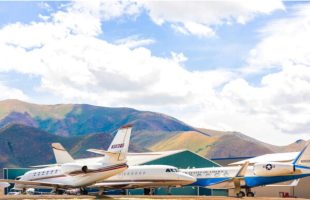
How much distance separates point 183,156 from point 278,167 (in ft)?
115

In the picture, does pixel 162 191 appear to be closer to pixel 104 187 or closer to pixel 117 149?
pixel 104 187

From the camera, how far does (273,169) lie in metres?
69.0

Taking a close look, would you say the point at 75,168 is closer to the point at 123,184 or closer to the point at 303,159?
the point at 123,184

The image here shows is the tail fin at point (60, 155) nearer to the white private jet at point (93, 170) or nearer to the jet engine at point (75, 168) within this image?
the white private jet at point (93, 170)

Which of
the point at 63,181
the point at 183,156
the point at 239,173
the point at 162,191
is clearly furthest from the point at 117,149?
the point at 183,156

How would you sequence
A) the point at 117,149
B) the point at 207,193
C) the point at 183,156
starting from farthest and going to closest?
the point at 183,156 → the point at 207,193 → the point at 117,149

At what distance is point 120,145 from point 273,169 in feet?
68.7

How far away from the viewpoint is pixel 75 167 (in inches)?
2435

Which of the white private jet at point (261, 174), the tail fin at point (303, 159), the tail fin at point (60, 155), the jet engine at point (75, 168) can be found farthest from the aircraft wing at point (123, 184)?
the tail fin at point (303, 159)

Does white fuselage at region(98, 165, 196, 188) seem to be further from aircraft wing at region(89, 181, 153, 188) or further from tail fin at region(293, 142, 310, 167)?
tail fin at region(293, 142, 310, 167)

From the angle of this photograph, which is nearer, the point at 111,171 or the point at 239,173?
the point at 111,171

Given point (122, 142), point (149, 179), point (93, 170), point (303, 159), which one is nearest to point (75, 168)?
point (93, 170)

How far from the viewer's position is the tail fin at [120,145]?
5903 centimetres

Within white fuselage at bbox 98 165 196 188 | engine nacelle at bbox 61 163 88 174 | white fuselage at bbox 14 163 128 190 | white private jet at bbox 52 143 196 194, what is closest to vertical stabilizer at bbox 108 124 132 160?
white fuselage at bbox 14 163 128 190
